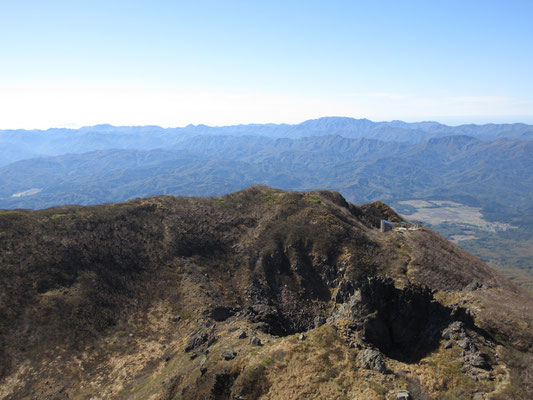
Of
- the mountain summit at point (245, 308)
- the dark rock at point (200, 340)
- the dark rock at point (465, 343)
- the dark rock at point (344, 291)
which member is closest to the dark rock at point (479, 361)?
the mountain summit at point (245, 308)

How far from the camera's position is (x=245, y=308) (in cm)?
4566

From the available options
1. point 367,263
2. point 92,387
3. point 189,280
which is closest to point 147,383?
point 92,387

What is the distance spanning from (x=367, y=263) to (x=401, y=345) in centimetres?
2198

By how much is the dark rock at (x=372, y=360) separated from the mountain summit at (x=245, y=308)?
0.33ft

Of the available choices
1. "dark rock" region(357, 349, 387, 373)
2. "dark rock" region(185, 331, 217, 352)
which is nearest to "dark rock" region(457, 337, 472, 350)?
"dark rock" region(357, 349, 387, 373)

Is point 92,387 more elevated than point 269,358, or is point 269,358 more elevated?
point 269,358

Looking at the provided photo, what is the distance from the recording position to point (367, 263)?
53000 millimetres

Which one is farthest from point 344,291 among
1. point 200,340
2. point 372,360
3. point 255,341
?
point 372,360

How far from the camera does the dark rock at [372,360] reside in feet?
82.3

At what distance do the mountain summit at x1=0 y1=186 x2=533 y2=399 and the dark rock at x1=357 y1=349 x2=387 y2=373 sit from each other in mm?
100

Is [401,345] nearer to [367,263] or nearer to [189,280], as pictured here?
[367,263]

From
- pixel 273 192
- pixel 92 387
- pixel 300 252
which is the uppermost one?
pixel 273 192

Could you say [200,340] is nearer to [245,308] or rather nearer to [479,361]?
[245,308]

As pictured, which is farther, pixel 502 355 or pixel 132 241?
pixel 132 241
